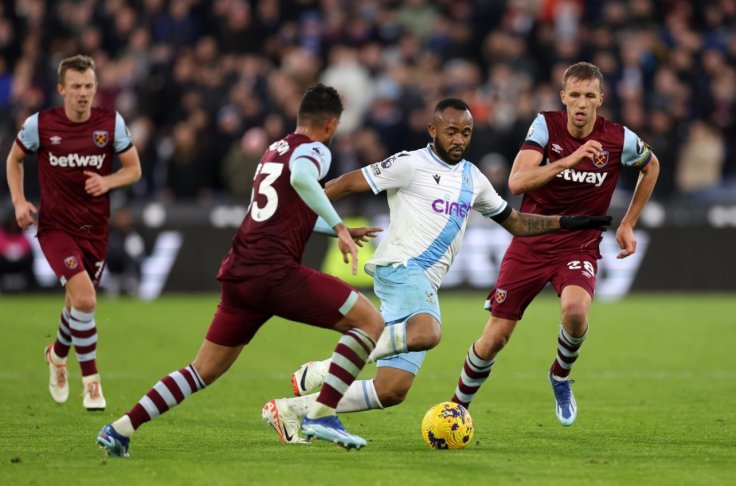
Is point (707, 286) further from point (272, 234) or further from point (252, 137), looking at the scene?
point (272, 234)

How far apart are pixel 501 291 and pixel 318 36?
601 inches

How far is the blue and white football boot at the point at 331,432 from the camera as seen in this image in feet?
26.3

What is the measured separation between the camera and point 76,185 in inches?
440

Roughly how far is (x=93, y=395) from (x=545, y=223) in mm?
4093

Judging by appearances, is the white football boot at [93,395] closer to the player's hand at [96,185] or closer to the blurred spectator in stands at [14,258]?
the player's hand at [96,185]

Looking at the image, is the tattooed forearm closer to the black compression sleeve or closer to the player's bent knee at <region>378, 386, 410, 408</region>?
the black compression sleeve

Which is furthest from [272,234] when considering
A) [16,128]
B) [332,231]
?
[16,128]

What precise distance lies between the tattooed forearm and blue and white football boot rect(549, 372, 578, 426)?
132 cm

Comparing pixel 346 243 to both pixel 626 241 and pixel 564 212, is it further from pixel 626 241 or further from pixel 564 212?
pixel 626 241

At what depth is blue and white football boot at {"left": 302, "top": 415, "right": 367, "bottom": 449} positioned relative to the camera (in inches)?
316

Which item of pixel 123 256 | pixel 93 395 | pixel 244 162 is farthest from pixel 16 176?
pixel 244 162

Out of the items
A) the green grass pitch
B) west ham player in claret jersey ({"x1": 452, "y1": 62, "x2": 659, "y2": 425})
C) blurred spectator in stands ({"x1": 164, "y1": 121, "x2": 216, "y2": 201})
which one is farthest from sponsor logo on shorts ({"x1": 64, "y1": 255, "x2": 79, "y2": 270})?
blurred spectator in stands ({"x1": 164, "y1": 121, "x2": 216, "y2": 201})

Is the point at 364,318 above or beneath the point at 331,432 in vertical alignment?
above

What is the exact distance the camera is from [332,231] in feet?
27.3
